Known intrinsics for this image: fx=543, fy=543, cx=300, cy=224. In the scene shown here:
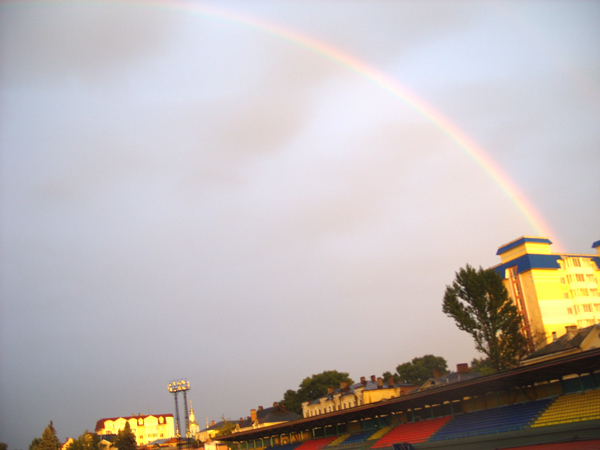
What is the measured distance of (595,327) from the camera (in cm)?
4662

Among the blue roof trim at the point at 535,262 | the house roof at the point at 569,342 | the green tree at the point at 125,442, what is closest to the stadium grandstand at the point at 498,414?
the house roof at the point at 569,342

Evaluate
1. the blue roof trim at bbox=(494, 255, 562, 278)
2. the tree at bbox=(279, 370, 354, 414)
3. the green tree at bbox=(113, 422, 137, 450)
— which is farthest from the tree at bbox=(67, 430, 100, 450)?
the blue roof trim at bbox=(494, 255, 562, 278)

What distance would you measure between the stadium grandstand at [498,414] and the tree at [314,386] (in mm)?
60785

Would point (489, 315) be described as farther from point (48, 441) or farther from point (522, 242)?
point (48, 441)

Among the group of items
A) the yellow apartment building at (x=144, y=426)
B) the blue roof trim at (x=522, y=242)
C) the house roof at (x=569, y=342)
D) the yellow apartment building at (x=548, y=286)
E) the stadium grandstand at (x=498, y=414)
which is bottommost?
the yellow apartment building at (x=144, y=426)

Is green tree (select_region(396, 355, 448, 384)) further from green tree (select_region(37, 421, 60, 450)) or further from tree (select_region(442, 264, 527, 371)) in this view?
green tree (select_region(37, 421, 60, 450))

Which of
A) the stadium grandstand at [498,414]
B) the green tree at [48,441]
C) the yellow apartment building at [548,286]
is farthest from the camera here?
the green tree at [48,441]

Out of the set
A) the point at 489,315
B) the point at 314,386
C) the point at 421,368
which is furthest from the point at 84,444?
the point at 489,315

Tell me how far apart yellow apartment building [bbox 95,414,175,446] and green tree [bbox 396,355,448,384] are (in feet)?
317

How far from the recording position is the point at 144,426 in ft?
607

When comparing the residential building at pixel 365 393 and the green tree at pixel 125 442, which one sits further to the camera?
the green tree at pixel 125 442

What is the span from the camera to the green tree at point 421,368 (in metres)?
129

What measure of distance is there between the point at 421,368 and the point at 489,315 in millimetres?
73646

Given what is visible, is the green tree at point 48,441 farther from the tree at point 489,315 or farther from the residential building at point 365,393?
the tree at point 489,315
